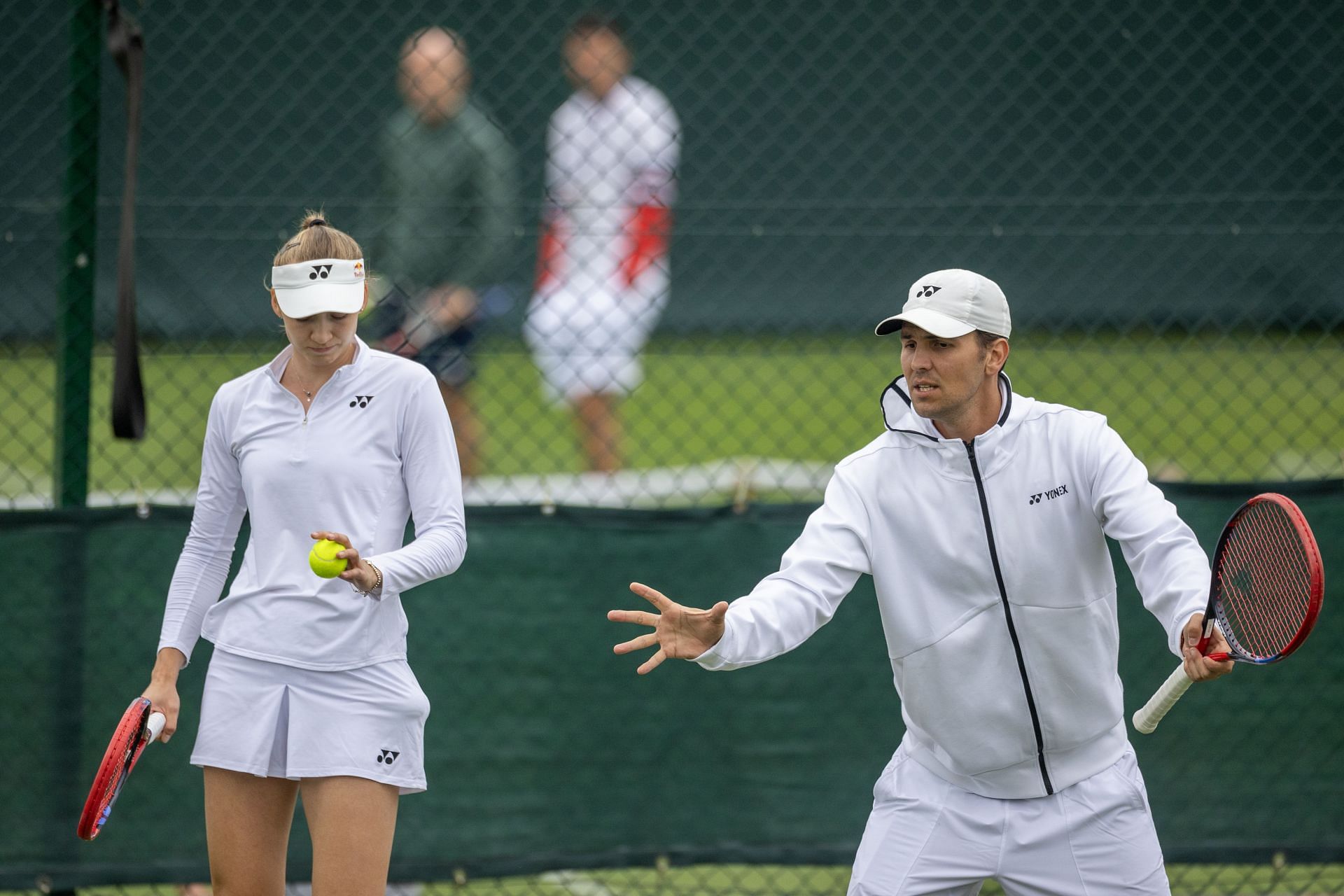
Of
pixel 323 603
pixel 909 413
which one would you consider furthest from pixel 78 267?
pixel 909 413

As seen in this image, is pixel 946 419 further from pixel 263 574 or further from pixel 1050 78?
pixel 1050 78

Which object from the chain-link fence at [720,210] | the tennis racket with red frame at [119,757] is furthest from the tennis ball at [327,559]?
the chain-link fence at [720,210]

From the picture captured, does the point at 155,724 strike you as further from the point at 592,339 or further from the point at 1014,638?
the point at 592,339

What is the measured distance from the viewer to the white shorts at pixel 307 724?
3221mm

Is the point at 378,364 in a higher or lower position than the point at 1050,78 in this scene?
lower

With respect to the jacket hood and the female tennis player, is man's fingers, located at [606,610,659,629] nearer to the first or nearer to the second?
the female tennis player

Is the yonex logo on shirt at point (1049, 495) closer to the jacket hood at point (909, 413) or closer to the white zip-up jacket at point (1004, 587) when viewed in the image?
the white zip-up jacket at point (1004, 587)

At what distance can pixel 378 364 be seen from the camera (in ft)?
11.1

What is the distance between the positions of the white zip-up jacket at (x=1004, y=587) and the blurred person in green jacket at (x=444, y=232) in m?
2.32

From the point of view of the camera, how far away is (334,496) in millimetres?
3279

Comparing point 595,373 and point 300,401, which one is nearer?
point 300,401

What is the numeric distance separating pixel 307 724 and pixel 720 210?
5.20m

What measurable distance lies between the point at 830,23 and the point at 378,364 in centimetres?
584

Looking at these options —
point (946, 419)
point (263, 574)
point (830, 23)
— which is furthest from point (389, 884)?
point (830, 23)
